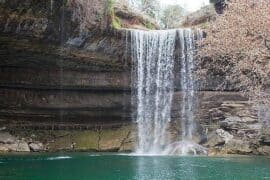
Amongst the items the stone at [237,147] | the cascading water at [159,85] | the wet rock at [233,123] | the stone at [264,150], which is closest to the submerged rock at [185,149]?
the cascading water at [159,85]

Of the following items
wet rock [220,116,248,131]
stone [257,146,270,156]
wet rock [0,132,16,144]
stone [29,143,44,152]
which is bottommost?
stone [29,143,44,152]

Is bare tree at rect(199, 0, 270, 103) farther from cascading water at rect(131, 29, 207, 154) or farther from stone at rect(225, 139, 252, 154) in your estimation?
cascading water at rect(131, 29, 207, 154)

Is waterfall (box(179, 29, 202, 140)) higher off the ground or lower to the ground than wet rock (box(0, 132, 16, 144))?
higher

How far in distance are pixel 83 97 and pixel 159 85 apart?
17.9 ft

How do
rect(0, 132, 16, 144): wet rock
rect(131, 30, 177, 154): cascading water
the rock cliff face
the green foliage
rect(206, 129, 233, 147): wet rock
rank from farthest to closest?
the green foliage → rect(131, 30, 177, 154): cascading water → rect(0, 132, 16, 144): wet rock → rect(206, 129, 233, 147): wet rock → the rock cliff face

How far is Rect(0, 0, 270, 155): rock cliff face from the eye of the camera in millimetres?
28562

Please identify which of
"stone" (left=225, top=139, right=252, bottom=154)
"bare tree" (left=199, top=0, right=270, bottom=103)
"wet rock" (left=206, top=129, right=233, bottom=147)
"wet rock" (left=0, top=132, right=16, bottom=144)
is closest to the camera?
"bare tree" (left=199, top=0, right=270, bottom=103)

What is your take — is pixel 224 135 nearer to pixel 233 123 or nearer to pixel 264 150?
pixel 233 123

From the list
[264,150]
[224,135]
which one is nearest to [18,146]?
[224,135]

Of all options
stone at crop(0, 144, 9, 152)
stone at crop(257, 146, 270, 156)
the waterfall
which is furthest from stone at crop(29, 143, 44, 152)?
stone at crop(257, 146, 270, 156)

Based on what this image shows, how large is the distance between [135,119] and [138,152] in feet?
8.85

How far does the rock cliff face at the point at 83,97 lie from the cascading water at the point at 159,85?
2.08ft

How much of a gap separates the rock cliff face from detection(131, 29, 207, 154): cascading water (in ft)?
2.08

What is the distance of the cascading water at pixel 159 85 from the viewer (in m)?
31.9
